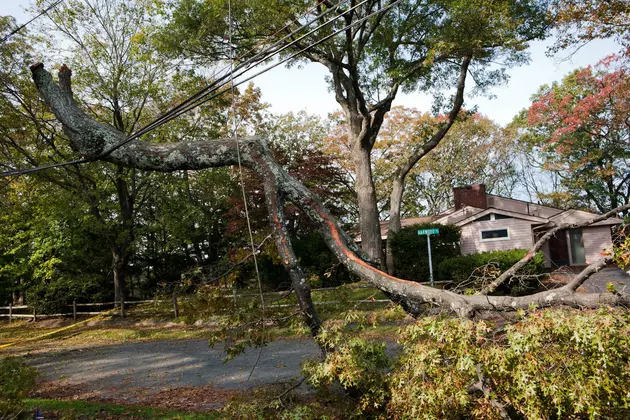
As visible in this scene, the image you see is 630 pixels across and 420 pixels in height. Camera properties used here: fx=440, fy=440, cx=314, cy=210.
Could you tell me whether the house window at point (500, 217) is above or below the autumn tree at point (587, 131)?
below

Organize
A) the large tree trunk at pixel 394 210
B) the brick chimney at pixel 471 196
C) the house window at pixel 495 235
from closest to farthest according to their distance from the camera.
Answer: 1. the large tree trunk at pixel 394 210
2. the house window at pixel 495 235
3. the brick chimney at pixel 471 196

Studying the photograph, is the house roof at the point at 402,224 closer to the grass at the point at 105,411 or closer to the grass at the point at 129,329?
the grass at the point at 129,329

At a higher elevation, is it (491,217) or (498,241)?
(491,217)

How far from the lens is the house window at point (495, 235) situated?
77.2 ft

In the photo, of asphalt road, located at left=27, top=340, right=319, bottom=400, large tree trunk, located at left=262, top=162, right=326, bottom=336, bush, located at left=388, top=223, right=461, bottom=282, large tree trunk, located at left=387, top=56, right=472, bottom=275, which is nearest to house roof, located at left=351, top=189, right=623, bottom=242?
large tree trunk, located at left=387, top=56, right=472, bottom=275

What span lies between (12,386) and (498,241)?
A: 22598 mm

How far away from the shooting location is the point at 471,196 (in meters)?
27.8

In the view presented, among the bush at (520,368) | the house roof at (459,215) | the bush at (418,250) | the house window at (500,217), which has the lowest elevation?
the bush at (520,368)

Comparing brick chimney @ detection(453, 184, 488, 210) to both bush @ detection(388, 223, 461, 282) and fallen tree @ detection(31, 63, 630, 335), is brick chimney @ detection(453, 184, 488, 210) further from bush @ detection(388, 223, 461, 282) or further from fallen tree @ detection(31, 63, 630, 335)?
fallen tree @ detection(31, 63, 630, 335)

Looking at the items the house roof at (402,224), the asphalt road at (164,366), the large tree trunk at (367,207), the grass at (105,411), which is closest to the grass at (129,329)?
the asphalt road at (164,366)

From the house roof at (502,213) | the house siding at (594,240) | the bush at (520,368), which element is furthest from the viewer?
the house siding at (594,240)

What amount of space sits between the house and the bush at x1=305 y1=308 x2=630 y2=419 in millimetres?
19797

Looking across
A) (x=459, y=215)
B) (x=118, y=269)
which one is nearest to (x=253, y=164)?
(x=118, y=269)

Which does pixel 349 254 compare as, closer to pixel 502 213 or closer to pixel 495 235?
pixel 502 213
